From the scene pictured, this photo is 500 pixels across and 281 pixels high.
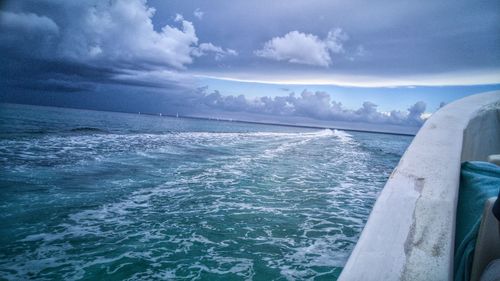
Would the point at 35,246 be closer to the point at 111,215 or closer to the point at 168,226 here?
the point at 111,215

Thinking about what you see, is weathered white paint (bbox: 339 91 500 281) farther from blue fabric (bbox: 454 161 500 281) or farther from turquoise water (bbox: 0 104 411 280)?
turquoise water (bbox: 0 104 411 280)

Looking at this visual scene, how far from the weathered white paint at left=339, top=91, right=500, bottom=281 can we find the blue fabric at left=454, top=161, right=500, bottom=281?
Result: 0.40 ft

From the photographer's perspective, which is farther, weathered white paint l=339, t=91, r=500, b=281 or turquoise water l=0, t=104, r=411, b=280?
turquoise water l=0, t=104, r=411, b=280

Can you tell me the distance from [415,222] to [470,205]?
0.55 m

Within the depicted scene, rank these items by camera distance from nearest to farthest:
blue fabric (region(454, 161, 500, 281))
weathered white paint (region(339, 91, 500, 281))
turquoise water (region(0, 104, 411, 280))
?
weathered white paint (region(339, 91, 500, 281)) → blue fabric (region(454, 161, 500, 281)) → turquoise water (region(0, 104, 411, 280))

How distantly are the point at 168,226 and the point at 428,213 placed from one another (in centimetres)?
403

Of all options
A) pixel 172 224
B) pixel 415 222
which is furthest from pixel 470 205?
pixel 172 224

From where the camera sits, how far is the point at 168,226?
4496 mm

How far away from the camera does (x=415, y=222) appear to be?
1.30 m

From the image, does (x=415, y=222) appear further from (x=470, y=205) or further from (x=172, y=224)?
(x=172, y=224)

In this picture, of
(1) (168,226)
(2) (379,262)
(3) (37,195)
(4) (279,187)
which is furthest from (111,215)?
(2) (379,262)

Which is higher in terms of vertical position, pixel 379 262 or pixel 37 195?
pixel 379 262

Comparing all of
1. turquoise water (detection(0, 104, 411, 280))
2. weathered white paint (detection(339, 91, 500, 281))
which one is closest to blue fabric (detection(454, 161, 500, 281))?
weathered white paint (detection(339, 91, 500, 281))

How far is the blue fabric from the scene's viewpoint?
1.23 meters
